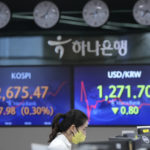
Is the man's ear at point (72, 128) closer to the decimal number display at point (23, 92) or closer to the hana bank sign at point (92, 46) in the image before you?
the decimal number display at point (23, 92)

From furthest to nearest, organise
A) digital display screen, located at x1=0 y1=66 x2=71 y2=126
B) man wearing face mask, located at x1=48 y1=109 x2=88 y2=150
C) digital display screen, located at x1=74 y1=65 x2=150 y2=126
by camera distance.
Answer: digital display screen, located at x1=0 y1=66 x2=71 y2=126 < digital display screen, located at x1=74 y1=65 x2=150 y2=126 < man wearing face mask, located at x1=48 y1=109 x2=88 y2=150

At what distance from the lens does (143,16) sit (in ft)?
→ 21.6

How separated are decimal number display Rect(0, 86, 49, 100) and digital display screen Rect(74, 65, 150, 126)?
56 cm

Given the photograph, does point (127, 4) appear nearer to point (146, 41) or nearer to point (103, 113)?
point (146, 41)

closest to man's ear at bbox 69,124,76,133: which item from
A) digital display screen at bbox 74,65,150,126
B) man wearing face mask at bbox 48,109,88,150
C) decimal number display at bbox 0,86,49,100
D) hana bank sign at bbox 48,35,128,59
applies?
man wearing face mask at bbox 48,109,88,150

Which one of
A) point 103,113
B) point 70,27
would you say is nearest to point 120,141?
point 103,113

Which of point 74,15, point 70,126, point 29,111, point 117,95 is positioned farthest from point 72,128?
point 74,15

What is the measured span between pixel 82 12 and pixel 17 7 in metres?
0.99

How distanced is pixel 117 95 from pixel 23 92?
1.36 metres

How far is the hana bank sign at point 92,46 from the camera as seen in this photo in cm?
666

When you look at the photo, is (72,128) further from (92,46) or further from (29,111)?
(92,46)

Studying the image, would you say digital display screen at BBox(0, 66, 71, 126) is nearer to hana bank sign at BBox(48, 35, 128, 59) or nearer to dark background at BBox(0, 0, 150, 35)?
hana bank sign at BBox(48, 35, 128, 59)

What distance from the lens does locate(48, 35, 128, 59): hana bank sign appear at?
6660 millimetres

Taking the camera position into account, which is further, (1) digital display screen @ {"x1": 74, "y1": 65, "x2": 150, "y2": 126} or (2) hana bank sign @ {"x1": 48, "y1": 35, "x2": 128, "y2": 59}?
(2) hana bank sign @ {"x1": 48, "y1": 35, "x2": 128, "y2": 59}
